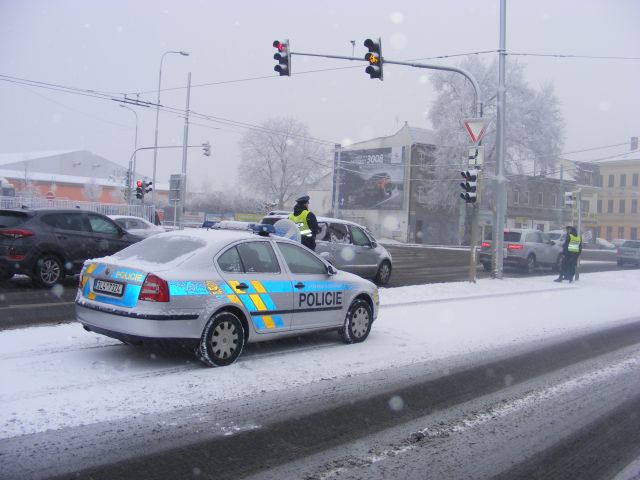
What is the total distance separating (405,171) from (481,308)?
48.0m

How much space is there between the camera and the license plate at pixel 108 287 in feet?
20.1

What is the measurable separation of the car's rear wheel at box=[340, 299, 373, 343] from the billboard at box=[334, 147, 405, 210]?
51.7 meters

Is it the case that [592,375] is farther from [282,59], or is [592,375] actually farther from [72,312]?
[282,59]

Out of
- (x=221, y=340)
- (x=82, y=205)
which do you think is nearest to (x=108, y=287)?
(x=221, y=340)

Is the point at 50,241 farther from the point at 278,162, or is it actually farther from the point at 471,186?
the point at 278,162

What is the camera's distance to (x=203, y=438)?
4.53m

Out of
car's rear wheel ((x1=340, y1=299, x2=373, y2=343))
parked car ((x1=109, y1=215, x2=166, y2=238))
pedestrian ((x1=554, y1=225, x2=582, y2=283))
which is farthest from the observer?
parked car ((x1=109, y1=215, x2=166, y2=238))

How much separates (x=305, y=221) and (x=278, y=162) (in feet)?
209

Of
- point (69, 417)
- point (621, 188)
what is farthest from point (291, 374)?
point (621, 188)

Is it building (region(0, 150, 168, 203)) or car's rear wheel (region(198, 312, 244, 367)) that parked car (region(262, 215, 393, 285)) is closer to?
car's rear wheel (region(198, 312, 244, 367))

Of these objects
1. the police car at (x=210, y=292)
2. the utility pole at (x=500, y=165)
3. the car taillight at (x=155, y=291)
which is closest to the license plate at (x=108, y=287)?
the police car at (x=210, y=292)

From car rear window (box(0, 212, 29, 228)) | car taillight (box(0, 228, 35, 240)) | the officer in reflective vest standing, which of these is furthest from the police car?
car rear window (box(0, 212, 29, 228))

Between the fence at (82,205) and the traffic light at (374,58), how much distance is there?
1999cm

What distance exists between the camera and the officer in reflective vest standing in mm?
11609
